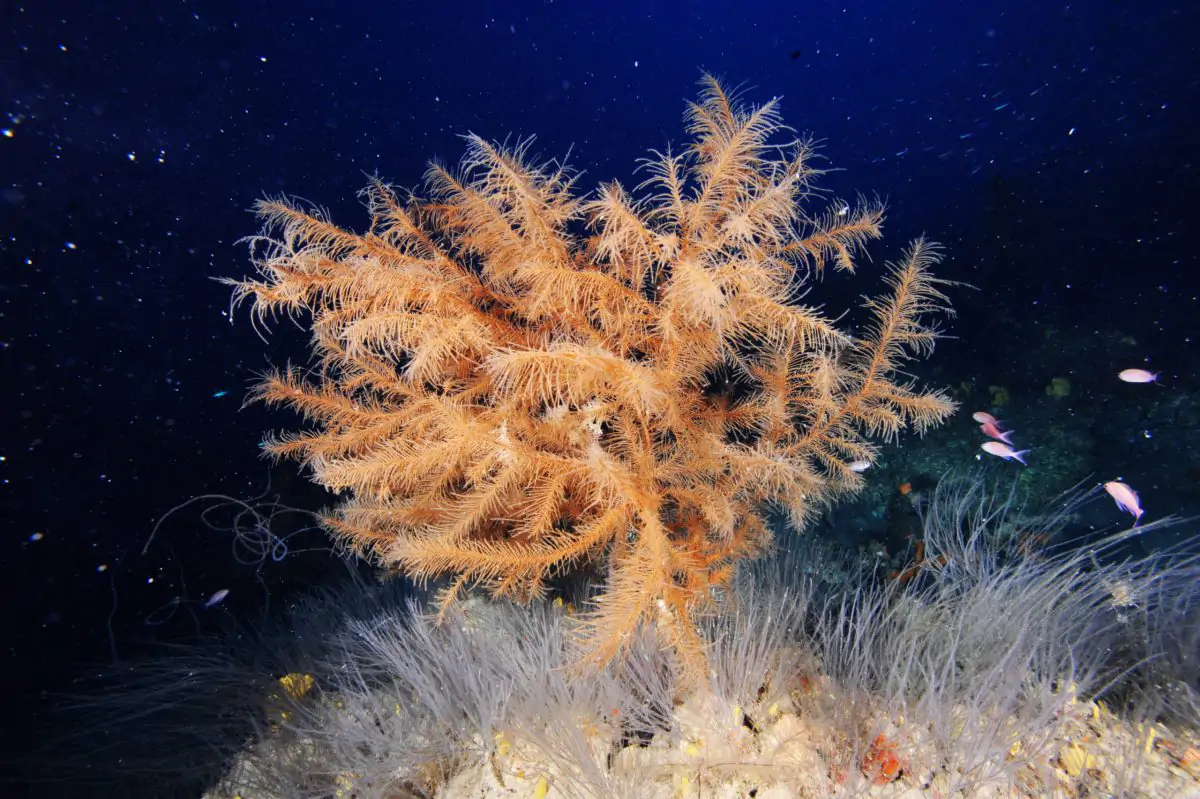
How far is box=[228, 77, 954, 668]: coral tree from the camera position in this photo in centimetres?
243

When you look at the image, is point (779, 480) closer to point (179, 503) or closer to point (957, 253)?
point (179, 503)

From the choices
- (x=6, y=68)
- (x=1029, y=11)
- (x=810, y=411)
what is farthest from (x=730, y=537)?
(x=1029, y=11)

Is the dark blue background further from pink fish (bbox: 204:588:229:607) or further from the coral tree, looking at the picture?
the coral tree

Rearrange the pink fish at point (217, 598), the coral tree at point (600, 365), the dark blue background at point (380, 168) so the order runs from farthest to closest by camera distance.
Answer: the pink fish at point (217, 598) < the dark blue background at point (380, 168) < the coral tree at point (600, 365)

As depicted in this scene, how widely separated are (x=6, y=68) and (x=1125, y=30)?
46.2 feet

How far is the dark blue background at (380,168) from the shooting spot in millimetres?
4684

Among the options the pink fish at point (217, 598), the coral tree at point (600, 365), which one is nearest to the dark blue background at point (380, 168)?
the pink fish at point (217, 598)

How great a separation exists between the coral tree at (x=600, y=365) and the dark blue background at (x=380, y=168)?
114 inches

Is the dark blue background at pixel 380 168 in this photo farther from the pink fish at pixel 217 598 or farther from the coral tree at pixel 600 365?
the coral tree at pixel 600 365

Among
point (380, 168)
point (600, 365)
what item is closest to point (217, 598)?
point (380, 168)

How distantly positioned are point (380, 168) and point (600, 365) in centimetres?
479

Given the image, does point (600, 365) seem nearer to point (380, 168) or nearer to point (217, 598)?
point (380, 168)

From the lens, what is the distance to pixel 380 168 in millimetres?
5520

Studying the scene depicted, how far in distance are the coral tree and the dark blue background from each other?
9.53 ft
